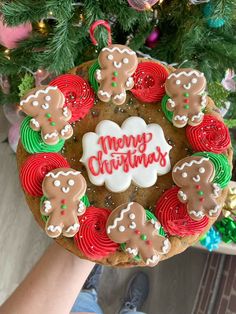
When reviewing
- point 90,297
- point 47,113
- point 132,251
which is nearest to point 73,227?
point 132,251

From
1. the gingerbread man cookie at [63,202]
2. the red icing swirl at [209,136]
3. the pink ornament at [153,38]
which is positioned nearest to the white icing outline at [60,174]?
the gingerbread man cookie at [63,202]

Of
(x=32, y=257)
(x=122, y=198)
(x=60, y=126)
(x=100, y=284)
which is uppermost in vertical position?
(x=60, y=126)

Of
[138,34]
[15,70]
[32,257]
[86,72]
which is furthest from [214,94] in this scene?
[32,257]

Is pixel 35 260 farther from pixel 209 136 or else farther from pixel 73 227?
pixel 209 136

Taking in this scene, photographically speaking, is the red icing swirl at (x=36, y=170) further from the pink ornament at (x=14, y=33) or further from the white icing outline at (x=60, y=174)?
the pink ornament at (x=14, y=33)

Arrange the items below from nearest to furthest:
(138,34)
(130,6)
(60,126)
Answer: (60,126) → (130,6) → (138,34)

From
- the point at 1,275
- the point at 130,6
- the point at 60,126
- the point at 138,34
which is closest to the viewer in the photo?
the point at 60,126

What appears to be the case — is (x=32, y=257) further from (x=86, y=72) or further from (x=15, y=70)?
(x=86, y=72)
